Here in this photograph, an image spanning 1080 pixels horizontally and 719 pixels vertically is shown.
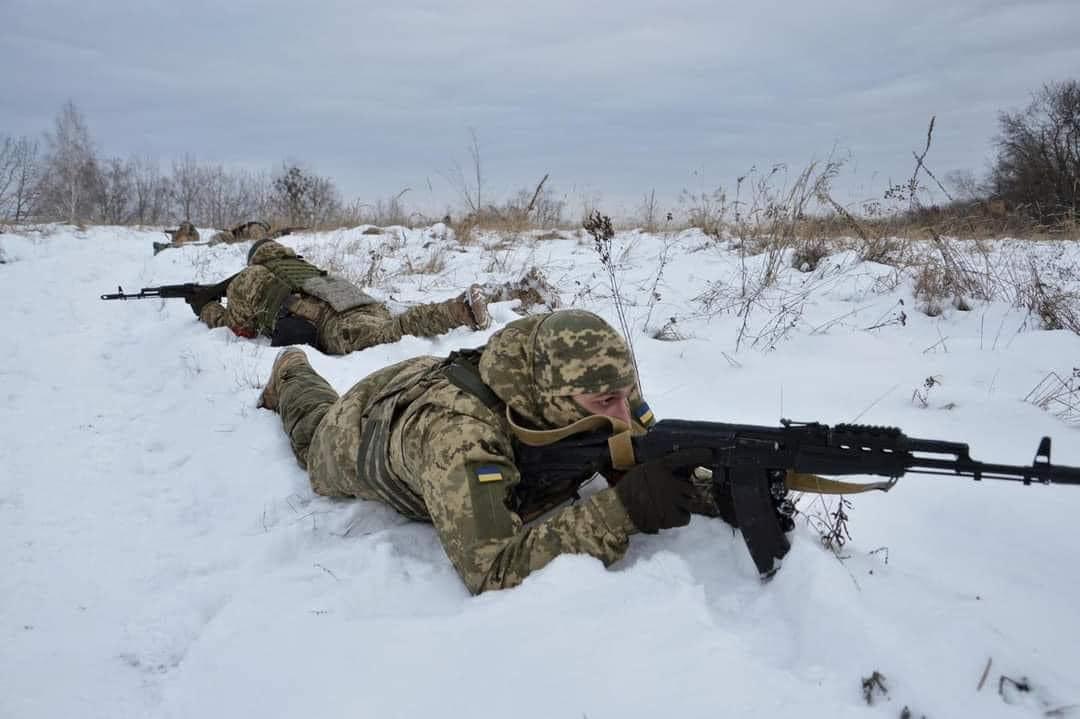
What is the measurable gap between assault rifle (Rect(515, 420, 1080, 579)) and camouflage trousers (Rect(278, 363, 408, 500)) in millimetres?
866

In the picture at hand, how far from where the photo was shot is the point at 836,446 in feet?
6.53

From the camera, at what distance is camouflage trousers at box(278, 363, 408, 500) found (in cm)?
300

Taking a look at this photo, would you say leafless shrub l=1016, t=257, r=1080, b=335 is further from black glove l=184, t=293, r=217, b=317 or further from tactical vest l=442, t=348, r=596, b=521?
black glove l=184, t=293, r=217, b=317

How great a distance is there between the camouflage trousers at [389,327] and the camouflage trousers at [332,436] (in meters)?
1.84

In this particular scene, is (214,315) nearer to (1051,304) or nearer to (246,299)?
(246,299)

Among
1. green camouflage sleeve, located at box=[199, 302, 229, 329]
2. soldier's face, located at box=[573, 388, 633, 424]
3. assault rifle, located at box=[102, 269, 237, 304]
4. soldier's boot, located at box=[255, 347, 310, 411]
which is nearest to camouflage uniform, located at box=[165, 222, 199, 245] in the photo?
assault rifle, located at box=[102, 269, 237, 304]

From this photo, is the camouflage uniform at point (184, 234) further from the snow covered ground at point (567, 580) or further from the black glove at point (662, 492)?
the black glove at point (662, 492)

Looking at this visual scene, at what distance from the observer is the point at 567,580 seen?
2.17 meters

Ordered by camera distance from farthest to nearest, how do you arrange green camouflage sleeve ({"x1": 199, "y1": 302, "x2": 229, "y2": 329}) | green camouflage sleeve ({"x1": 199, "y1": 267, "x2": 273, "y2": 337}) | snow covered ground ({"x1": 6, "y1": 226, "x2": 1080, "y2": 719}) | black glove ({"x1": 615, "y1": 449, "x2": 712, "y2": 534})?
green camouflage sleeve ({"x1": 199, "y1": 302, "x2": 229, "y2": 329})
green camouflage sleeve ({"x1": 199, "y1": 267, "x2": 273, "y2": 337})
black glove ({"x1": 615, "y1": 449, "x2": 712, "y2": 534})
snow covered ground ({"x1": 6, "y1": 226, "x2": 1080, "y2": 719})

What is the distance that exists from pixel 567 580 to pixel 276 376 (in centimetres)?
279

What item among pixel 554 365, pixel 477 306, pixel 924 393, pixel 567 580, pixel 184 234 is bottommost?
pixel 567 580

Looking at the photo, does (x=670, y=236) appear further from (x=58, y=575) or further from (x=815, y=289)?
(x=58, y=575)

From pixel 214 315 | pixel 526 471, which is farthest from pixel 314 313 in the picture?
pixel 526 471

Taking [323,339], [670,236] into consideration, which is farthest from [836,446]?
[670,236]
